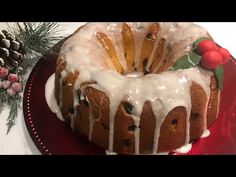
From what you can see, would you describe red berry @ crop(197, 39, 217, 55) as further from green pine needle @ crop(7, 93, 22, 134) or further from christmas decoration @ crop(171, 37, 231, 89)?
green pine needle @ crop(7, 93, 22, 134)

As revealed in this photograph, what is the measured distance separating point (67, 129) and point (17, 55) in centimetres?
36

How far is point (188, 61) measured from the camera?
153cm

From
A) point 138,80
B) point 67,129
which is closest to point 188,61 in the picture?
point 138,80

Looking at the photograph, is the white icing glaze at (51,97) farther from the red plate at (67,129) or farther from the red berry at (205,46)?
the red berry at (205,46)

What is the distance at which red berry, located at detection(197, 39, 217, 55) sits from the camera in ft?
4.91

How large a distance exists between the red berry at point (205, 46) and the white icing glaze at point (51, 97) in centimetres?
55

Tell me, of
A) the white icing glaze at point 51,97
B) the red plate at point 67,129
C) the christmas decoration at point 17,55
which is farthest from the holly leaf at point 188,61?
the christmas decoration at point 17,55

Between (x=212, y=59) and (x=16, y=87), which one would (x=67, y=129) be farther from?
(x=212, y=59)

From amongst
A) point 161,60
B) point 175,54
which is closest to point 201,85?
point 175,54

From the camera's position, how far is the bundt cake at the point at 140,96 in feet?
4.77

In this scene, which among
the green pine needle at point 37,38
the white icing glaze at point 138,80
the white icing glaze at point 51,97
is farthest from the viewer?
the green pine needle at point 37,38

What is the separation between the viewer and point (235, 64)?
1.81 metres

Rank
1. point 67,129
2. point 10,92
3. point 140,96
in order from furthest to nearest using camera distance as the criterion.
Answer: point 10,92 → point 67,129 → point 140,96

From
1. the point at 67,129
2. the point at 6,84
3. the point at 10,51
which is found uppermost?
the point at 10,51
